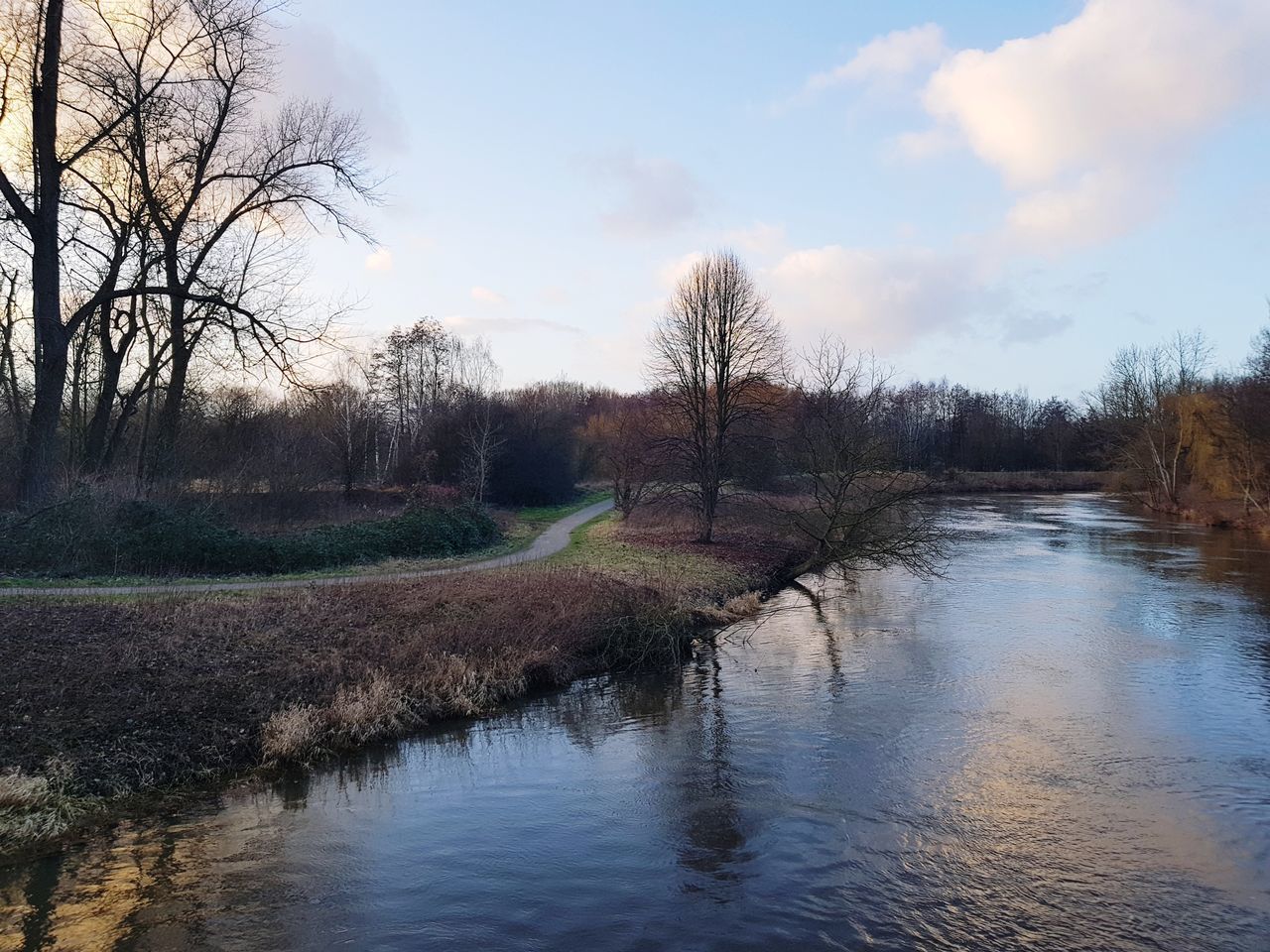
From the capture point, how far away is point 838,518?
24.5 meters

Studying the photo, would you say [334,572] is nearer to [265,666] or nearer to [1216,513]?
[265,666]

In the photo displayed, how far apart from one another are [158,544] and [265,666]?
7.13m

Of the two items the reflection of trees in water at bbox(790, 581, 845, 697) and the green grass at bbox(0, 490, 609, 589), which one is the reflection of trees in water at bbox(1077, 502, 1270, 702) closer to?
the reflection of trees in water at bbox(790, 581, 845, 697)

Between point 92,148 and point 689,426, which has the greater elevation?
point 92,148

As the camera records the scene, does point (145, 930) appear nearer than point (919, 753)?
Yes

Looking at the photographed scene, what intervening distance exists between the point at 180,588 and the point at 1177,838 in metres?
15.3

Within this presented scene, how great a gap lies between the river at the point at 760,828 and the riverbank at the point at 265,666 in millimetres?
628

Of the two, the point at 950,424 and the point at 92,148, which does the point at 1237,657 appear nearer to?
the point at 92,148

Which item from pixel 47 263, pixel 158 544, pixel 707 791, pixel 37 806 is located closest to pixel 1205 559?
pixel 707 791

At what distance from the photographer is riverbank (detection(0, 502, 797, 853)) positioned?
9258mm

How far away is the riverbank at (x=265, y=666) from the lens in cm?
926

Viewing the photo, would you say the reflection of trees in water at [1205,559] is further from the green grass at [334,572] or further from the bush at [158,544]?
the bush at [158,544]

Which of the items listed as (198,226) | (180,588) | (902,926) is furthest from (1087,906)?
(198,226)

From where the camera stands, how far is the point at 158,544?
683 inches
